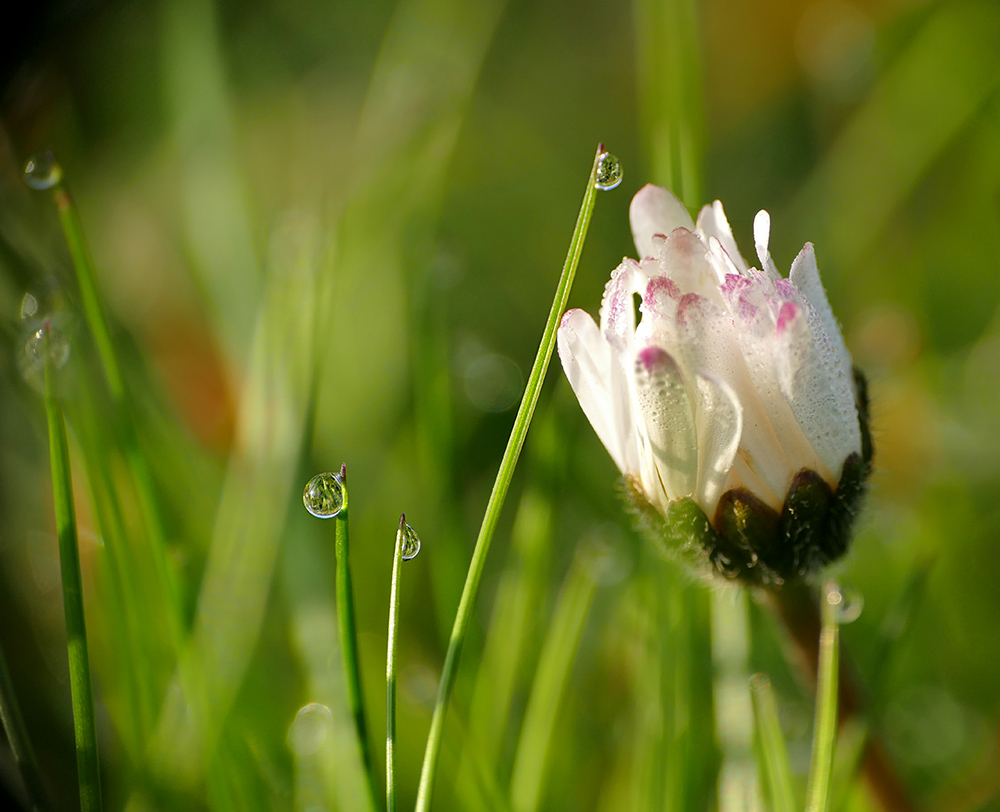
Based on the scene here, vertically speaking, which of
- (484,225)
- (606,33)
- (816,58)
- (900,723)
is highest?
(606,33)

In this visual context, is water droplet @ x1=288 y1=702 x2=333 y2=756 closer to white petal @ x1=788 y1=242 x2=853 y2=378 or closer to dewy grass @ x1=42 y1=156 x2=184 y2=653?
dewy grass @ x1=42 y1=156 x2=184 y2=653

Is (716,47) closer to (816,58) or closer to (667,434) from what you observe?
(816,58)

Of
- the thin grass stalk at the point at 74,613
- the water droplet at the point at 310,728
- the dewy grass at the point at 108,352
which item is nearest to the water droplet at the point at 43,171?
the dewy grass at the point at 108,352

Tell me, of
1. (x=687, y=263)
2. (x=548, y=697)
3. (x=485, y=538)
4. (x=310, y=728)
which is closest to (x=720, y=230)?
(x=687, y=263)

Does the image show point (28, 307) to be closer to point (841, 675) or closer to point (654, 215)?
point (654, 215)

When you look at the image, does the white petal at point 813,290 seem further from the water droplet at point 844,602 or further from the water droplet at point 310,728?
the water droplet at point 310,728

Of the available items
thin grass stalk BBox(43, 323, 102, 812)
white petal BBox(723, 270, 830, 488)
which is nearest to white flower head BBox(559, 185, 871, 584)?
white petal BBox(723, 270, 830, 488)

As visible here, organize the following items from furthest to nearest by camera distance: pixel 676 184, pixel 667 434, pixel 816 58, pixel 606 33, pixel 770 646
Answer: pixel 606 33 → pixel 816 58 → pixel 770 646 → pixel 676 184 → pixel 667 434

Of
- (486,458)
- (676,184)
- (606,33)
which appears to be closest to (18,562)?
(486,458)
